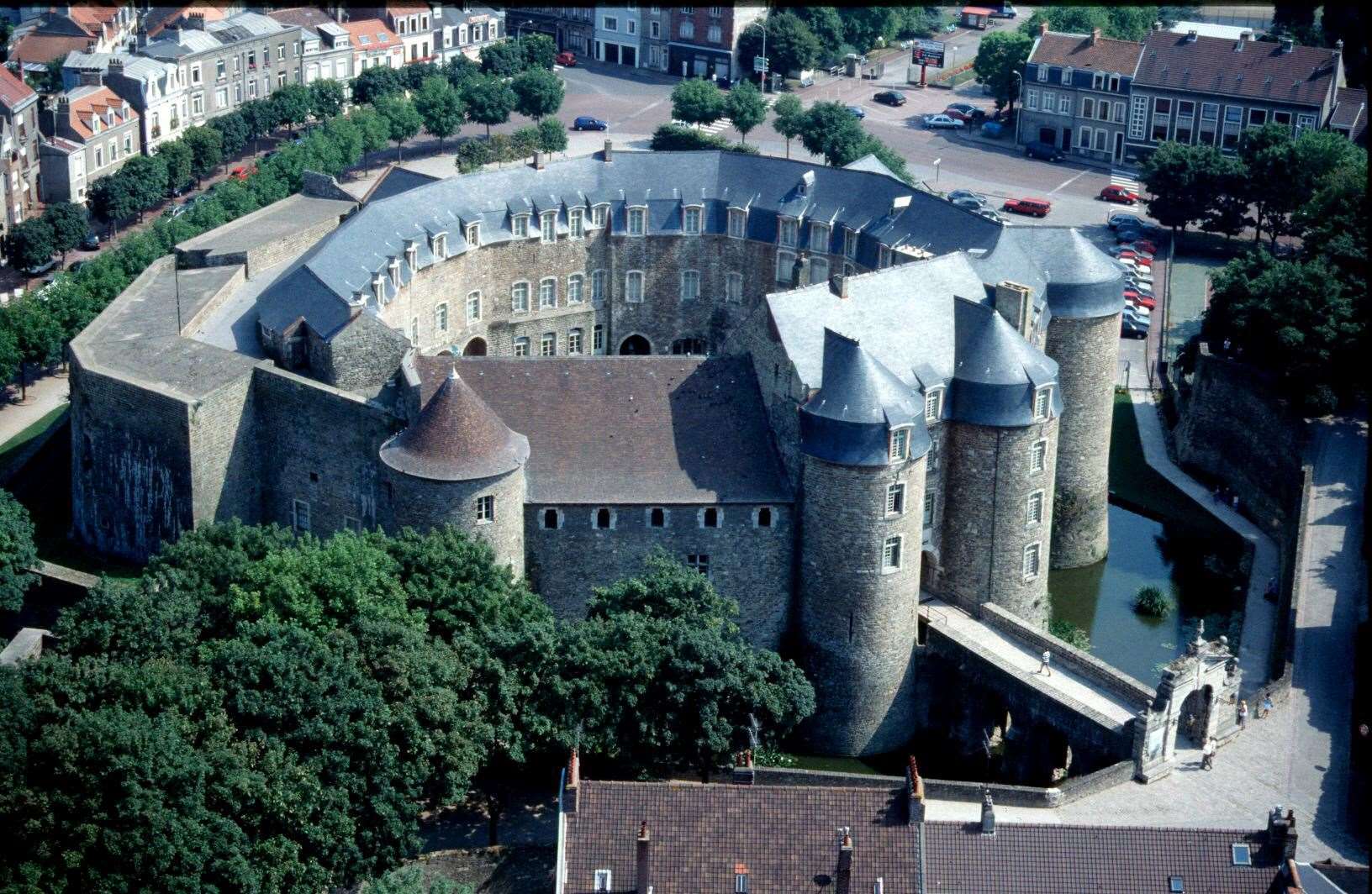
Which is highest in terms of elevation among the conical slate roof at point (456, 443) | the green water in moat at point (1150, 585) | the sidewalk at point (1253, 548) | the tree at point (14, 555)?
the conical slate roof at point (456, 443)

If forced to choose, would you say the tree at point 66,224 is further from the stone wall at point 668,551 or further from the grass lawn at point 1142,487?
the grass lawn at point 1142,487

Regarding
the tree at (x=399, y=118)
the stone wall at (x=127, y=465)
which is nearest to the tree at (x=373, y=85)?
the tree at (x=399, y=118)

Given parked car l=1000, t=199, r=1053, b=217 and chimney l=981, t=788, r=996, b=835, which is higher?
chimney l=981, t=788, r=996, b=835

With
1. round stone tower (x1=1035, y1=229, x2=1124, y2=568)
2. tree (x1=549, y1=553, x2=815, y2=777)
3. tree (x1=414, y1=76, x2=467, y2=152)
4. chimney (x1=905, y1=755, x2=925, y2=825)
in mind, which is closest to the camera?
chimney (x1=905, y1=755, x2=925, y2=825)

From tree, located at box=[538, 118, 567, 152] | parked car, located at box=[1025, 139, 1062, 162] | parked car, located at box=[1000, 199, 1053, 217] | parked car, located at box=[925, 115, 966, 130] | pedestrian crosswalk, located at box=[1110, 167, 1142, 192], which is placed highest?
tree, located at box=[538, 118, 567, 152]

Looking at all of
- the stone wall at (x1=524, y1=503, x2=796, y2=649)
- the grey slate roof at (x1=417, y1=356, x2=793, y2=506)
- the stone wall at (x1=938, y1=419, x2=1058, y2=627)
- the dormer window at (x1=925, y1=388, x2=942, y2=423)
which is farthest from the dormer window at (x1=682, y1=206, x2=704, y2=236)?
the stone wall at (x1=524, y1=503, x2=796, y2=649)

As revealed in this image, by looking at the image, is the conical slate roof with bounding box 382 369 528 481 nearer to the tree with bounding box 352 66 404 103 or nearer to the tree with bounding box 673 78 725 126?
the tree with bounding box 673 78 725 126
